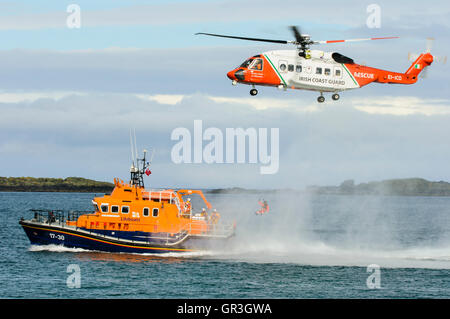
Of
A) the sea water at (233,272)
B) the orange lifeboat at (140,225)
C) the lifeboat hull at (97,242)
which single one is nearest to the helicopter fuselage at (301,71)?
the sea water at (233,272)

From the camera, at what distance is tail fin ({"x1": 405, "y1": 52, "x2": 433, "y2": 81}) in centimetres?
3353

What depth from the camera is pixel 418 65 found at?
33.7m

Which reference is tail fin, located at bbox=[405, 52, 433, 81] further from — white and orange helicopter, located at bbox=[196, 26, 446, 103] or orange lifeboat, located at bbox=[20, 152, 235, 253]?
orange lifeboat, located at bbox=[20, 152, 235, 253]

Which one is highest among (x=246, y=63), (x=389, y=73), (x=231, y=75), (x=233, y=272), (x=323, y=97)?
(x=246, y=63)

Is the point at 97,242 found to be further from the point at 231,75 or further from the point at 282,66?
the point at 282,66

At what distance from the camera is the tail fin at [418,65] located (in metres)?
33.5

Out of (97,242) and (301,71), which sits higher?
(301,71)

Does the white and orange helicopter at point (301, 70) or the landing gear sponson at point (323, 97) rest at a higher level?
the white and orange helicopter at point (301, 70)

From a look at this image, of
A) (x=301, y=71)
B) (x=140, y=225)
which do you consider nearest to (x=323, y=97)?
(x=301, y=71)

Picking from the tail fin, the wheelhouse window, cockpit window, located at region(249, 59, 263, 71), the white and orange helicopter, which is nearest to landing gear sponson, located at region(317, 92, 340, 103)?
the white and orange helicopter

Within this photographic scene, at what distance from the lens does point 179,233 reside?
138 ft

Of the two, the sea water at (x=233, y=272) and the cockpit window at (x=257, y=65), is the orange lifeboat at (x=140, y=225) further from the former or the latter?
the cockpit window at (x=257, y=65)
